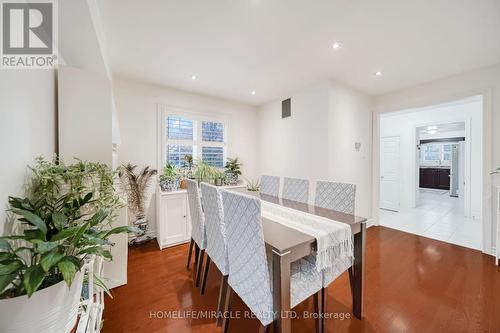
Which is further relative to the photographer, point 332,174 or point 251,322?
point 332,174

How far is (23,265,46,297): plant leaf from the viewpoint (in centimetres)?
59

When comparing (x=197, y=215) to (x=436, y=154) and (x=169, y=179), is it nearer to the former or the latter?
(x=169, y=179)

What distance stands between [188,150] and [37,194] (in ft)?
8.73

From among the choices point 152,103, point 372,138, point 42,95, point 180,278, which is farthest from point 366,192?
point 42,95

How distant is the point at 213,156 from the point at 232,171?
52cm

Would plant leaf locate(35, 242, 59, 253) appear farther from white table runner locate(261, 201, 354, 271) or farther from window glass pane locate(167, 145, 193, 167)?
window glass pane locate(167, 145, 193, 167)

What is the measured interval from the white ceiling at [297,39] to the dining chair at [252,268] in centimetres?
167

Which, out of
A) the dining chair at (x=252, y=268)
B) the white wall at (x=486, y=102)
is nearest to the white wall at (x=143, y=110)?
the dining chair at (x=252, y=268)

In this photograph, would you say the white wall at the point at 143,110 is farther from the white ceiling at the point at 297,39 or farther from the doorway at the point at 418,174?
the doorway at the point at 418,174

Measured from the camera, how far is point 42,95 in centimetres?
137

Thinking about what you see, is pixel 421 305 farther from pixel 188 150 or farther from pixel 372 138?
pixel 188 150

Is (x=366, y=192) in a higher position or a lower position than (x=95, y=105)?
lower

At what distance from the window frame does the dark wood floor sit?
1.74 meters

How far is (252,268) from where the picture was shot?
3.84 feet
